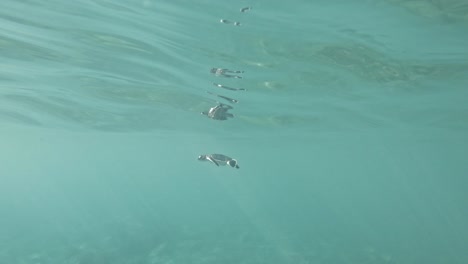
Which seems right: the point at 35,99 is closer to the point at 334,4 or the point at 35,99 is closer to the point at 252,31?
the point at 252,31

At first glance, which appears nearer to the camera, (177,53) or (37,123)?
(177,53)

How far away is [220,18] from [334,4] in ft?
12.0

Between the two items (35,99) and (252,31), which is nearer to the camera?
(252,31)

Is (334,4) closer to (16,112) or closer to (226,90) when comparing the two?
(226,90)

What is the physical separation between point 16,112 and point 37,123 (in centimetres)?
672

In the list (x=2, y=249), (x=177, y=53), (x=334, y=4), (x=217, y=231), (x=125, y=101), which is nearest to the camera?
(x=334, y=4)

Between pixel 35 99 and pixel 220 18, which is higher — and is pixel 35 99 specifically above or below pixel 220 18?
above

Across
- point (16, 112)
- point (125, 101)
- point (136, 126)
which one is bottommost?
point (125, 101)

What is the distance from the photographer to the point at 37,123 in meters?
40.2

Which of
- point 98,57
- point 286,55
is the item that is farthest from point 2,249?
point 286,55

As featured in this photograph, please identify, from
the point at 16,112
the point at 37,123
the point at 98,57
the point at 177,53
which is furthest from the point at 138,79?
the point at 37,123

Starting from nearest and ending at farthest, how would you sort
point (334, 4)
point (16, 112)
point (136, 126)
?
point (334, 4) < point (16, 112) < point (136, 126)

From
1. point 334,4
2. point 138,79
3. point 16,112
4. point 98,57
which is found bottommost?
point 334,4

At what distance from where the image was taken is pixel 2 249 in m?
29.5
